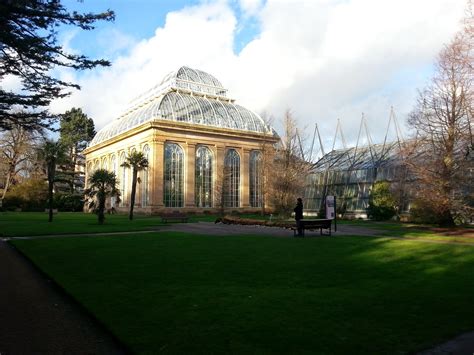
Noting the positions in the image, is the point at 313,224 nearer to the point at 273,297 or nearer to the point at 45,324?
the point at 273,297

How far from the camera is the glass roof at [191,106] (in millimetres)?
58031

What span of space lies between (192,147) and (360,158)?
22.6 metres

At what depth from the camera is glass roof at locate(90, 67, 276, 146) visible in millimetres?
58031

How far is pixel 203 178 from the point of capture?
59.3 metres

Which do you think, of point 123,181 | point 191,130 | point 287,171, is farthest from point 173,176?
point 287,171

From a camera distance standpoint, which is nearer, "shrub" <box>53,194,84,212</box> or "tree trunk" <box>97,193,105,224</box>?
"tree trunk" <box>97,193,105,224</box>

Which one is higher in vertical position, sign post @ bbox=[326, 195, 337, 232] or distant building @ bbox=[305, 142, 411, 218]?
distant building @ bbox=[305, 142, 411, 218]

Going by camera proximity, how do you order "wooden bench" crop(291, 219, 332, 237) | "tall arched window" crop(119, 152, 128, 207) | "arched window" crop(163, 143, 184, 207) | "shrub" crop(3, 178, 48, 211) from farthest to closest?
1. "shrub" crop(3, 178, 48, 211)
2. "tall arched window" crop(119, 152, 128, 207)
3. "arched window" crop(163, 143, 184, 207)
4. "wooden bench" crop(291, 219, 332, 237)

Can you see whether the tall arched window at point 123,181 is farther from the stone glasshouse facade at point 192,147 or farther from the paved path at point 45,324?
the paved path at point 45,324

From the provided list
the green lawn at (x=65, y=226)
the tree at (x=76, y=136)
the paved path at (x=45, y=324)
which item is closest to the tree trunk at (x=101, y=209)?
the green lawn at (x=65, y=226)

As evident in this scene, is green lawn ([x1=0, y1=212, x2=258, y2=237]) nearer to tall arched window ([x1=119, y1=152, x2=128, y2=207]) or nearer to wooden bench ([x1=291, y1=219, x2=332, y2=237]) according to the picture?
wooden bench ([x1=291, y1=219, x2=332, y2=237])

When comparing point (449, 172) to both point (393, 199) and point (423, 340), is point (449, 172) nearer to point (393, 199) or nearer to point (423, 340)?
point (393, 199)

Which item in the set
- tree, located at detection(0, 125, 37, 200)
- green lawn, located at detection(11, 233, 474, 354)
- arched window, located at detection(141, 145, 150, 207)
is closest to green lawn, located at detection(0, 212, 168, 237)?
green lawn, located at detection(11, 233, 474, 354)

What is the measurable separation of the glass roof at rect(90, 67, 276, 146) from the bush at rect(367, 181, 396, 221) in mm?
19576
